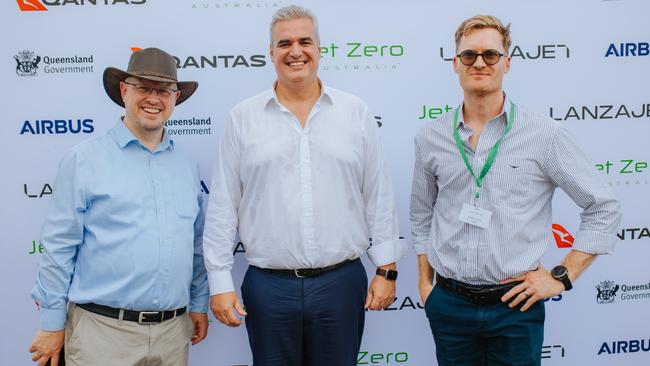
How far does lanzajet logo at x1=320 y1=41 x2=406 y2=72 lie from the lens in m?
2.73

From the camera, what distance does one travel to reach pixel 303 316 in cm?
215

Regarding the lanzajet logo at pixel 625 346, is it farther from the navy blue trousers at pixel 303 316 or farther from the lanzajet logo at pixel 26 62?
the lanzajet logo at pixel 26 62

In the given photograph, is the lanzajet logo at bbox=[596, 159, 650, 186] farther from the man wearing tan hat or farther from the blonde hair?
the man wearing tan hat

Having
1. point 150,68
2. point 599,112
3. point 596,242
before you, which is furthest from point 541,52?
point 150,68

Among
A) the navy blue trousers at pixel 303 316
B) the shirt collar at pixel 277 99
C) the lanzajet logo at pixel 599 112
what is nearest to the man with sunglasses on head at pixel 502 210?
the navy blue trousers at pixel 303 316

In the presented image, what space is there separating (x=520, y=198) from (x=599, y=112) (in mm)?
1263

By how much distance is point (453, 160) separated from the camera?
2.04 m

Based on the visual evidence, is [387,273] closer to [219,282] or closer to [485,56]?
[219,282]

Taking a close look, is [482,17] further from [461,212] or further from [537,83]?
[537,83]

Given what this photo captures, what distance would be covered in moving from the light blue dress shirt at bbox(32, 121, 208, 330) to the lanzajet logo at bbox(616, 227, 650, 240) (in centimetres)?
230

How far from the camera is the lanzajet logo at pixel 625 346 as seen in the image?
303 cm

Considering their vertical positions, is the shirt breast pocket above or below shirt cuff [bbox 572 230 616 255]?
above

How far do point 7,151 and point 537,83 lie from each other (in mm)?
2678

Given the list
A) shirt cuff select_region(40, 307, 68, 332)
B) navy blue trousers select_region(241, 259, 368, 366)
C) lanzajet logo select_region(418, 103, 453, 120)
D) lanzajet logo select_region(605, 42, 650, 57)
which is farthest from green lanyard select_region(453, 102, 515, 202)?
shirt cuff select_region(40, 307, 68, 332)
